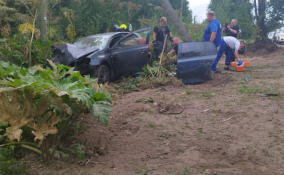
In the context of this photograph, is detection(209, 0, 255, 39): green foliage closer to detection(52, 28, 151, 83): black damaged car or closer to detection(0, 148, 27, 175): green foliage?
detection(52, 28, 151, 83): black damaged car

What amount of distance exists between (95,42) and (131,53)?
1.07 m

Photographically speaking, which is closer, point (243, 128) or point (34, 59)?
point (243, 128)

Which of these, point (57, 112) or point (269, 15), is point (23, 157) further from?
point (269, 15)

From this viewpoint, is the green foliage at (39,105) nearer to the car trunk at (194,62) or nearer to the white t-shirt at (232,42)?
the car trunk at (194,62)

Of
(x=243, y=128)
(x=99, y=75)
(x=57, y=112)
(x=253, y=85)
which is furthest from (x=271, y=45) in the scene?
(x=57, y=112)

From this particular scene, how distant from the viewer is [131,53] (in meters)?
8.48

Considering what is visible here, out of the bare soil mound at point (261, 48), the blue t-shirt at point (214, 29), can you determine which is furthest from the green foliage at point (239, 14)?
the blue t-shirt at point (214, 29)

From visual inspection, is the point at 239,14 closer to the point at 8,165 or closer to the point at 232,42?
the point at 232,42

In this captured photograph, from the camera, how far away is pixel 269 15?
652 inches

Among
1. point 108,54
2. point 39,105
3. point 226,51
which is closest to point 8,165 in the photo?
point 39,105

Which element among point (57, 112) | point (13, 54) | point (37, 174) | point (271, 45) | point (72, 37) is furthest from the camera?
point (271, 45)

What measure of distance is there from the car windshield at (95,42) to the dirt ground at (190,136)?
6.24ft

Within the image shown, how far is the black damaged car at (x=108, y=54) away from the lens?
709 cm

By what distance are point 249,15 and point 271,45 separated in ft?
8.51
